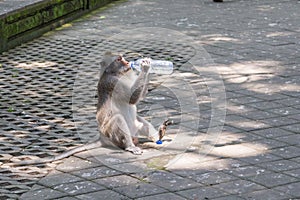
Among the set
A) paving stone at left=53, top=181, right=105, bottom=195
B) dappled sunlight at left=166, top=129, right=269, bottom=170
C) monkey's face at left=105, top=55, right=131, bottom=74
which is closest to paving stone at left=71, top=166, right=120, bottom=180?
paving stone at left=53, top=181, right=105, bottom=195

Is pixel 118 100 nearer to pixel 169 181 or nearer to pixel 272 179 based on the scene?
pixel 169 181

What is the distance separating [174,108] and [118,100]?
1.57 meters

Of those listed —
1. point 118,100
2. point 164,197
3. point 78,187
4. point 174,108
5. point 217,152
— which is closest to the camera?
point 164,197

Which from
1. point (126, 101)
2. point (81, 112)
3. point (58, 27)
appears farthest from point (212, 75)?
point (58, 27)

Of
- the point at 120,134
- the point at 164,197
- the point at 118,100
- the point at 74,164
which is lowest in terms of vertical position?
the point at 74,164

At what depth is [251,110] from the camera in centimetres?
821

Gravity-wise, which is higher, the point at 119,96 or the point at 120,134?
the point at 119,96

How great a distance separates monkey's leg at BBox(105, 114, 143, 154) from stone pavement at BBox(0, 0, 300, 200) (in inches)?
4.3

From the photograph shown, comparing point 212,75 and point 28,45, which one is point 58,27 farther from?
point 212,75

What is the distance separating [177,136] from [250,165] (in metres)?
1.00

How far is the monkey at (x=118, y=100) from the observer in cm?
684

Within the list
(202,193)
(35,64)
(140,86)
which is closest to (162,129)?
(140,86)

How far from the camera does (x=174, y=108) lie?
834 centimetres

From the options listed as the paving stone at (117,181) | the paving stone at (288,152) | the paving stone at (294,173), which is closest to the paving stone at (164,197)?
the paving stone at (117,181)
